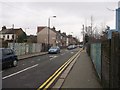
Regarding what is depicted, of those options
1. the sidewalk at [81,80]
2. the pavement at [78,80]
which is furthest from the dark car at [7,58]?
the sidewalk at [81,80]

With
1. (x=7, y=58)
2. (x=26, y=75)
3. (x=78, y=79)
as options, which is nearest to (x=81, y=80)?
(x=78, y=79)

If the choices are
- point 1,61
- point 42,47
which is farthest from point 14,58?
point 42,47

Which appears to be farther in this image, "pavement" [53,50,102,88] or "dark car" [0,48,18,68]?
"dark car" [0,48,18,68]

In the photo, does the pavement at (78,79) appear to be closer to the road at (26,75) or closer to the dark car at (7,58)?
the road at (26,75)

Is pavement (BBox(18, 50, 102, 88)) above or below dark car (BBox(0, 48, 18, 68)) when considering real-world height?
below

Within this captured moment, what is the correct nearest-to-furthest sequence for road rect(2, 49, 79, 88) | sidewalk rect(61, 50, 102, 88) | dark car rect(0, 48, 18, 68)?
sidewalk rect(61, 50, 102, 88) < road rect(2, 49, 79, 88) < dark car rect(0, 48, 18, 68)

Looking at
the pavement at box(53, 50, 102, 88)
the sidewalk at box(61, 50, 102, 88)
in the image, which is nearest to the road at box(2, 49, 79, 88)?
the pavement at box(53, 50, 102, 88)

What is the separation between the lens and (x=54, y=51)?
42.6 meters

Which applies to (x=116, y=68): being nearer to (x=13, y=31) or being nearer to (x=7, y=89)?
(x=7, y=89)

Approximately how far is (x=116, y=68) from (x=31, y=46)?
3660 cm

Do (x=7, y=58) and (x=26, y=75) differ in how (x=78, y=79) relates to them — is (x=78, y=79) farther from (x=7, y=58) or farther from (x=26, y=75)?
(x=7, y=58)

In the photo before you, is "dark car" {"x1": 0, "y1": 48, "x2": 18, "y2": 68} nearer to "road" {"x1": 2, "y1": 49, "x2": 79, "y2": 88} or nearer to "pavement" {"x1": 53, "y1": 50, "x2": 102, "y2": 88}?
"road" {"x1": 2, "y1": 49, "x2": 79, "y2": 88}

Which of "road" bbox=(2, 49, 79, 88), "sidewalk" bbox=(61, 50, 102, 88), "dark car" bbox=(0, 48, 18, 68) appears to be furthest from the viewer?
"dark car" bbox=(0, 48, 18, 68)

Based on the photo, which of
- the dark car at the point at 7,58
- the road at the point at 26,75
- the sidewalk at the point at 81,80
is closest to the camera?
the sidewalk at the point at 81,80
